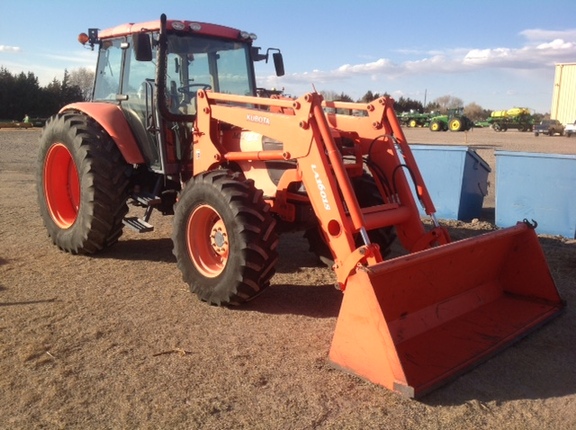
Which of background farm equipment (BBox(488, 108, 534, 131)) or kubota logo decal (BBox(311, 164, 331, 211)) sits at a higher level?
background farm equipment (BBox(488, 108, 534, 131))

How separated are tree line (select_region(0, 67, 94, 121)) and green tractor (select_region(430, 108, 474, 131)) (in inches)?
1021

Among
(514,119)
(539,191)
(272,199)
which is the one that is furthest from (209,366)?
(514,119)

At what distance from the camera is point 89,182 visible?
6062 mm

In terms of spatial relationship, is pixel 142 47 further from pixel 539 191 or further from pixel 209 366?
pixel 539 191

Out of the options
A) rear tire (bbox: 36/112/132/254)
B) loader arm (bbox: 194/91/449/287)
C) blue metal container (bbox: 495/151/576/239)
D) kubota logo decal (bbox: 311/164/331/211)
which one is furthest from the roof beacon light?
blue metal container (bbox: 495/151/576/239)

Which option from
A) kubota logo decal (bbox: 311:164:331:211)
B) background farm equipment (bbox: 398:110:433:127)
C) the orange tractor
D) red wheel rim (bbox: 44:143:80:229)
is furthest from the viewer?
background farm equipment (bbox: 398:110:433:127)

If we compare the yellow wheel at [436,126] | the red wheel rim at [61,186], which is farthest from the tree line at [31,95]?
the red wheel rim at [61,186]

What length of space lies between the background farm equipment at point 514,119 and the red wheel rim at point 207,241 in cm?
4953

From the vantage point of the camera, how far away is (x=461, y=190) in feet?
29.1

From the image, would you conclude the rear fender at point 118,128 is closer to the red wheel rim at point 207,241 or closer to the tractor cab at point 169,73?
the tractor cab at point 169,73

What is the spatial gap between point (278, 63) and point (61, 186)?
304 centimetres

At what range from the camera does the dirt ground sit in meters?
3.30

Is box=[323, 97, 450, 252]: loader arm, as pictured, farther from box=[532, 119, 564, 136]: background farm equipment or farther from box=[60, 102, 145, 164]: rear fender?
box=[532, 119, 564, 136]: background farm equipment

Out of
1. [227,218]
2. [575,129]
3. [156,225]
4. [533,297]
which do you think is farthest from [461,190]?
[575,129]
